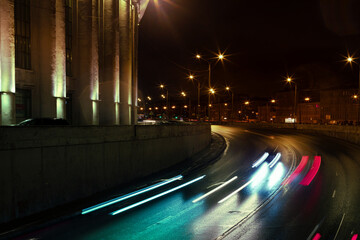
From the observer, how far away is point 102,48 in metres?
33.0

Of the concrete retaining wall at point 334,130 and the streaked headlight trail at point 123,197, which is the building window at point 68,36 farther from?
the concrete retaining wall at point 334,130

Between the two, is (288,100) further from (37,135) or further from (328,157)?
(37,135)

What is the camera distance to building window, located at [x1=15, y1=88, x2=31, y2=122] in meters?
22.0

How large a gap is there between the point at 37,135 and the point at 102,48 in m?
25.0

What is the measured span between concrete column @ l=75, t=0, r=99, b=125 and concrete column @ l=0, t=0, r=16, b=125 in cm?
901

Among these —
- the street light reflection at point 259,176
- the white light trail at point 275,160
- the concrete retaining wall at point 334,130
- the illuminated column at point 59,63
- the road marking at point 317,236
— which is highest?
the illuminated column at point 59,63

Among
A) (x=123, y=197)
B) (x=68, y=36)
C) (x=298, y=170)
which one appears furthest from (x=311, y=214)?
(x=68, y=36)

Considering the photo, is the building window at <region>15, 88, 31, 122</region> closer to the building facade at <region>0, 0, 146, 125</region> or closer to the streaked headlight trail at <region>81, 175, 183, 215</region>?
the building facade at <region>0, 0, 146, 125</region>

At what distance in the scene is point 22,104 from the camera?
22.5 metres

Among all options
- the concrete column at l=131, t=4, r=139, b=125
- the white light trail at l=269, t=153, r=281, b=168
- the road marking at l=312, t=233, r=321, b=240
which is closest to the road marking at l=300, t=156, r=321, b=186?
the white light trail at l=269, t=153, r=281, b=168

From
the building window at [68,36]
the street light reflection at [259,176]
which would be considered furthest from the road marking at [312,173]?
the building window at [68,36]

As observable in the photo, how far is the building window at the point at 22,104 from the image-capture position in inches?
868

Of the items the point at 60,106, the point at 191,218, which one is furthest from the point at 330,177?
the point at 60,106

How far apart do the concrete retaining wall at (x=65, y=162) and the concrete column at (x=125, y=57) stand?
23.5m
